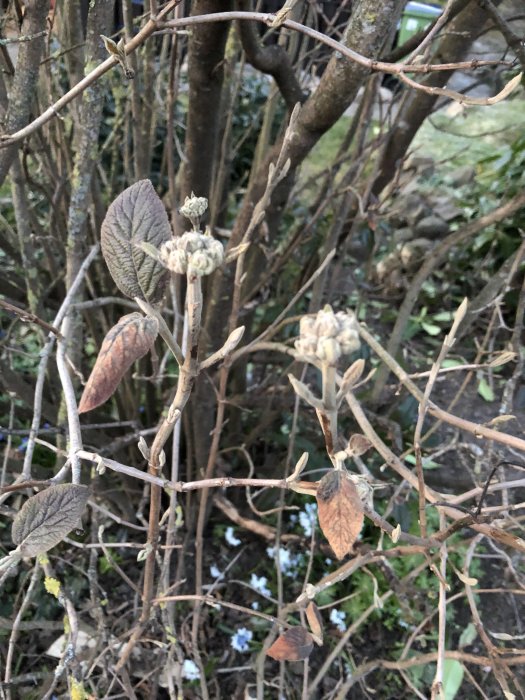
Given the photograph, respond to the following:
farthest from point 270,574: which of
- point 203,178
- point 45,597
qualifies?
point 203,178

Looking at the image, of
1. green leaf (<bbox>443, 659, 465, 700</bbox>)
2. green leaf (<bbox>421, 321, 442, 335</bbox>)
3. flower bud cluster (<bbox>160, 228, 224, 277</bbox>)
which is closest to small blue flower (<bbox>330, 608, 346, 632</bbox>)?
green leaf (<bbox>443, 659, 465, 700</bbox>)

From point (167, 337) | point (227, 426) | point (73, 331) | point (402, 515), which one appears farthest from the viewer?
point (227, 426)

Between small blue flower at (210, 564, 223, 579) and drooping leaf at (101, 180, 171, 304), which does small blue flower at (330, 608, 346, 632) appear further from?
drooping leaf at (101, 180, 171, 304)

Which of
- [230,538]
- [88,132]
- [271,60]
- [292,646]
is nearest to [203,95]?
[271,60]

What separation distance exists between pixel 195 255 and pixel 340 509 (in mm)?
Answer: 239

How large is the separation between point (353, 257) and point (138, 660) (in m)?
1.64

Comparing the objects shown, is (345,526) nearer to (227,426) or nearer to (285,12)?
Result: (285,12)

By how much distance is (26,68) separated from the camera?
803mm

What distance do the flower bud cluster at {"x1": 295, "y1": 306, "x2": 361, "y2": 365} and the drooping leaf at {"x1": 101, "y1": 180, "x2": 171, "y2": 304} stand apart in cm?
18

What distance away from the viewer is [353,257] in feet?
7.61

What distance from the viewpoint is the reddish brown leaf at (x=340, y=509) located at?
0.46 m

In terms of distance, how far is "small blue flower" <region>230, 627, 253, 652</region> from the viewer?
1.36m

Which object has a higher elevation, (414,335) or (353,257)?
(353,257)

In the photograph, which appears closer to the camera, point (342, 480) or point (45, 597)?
point (342, 480)
